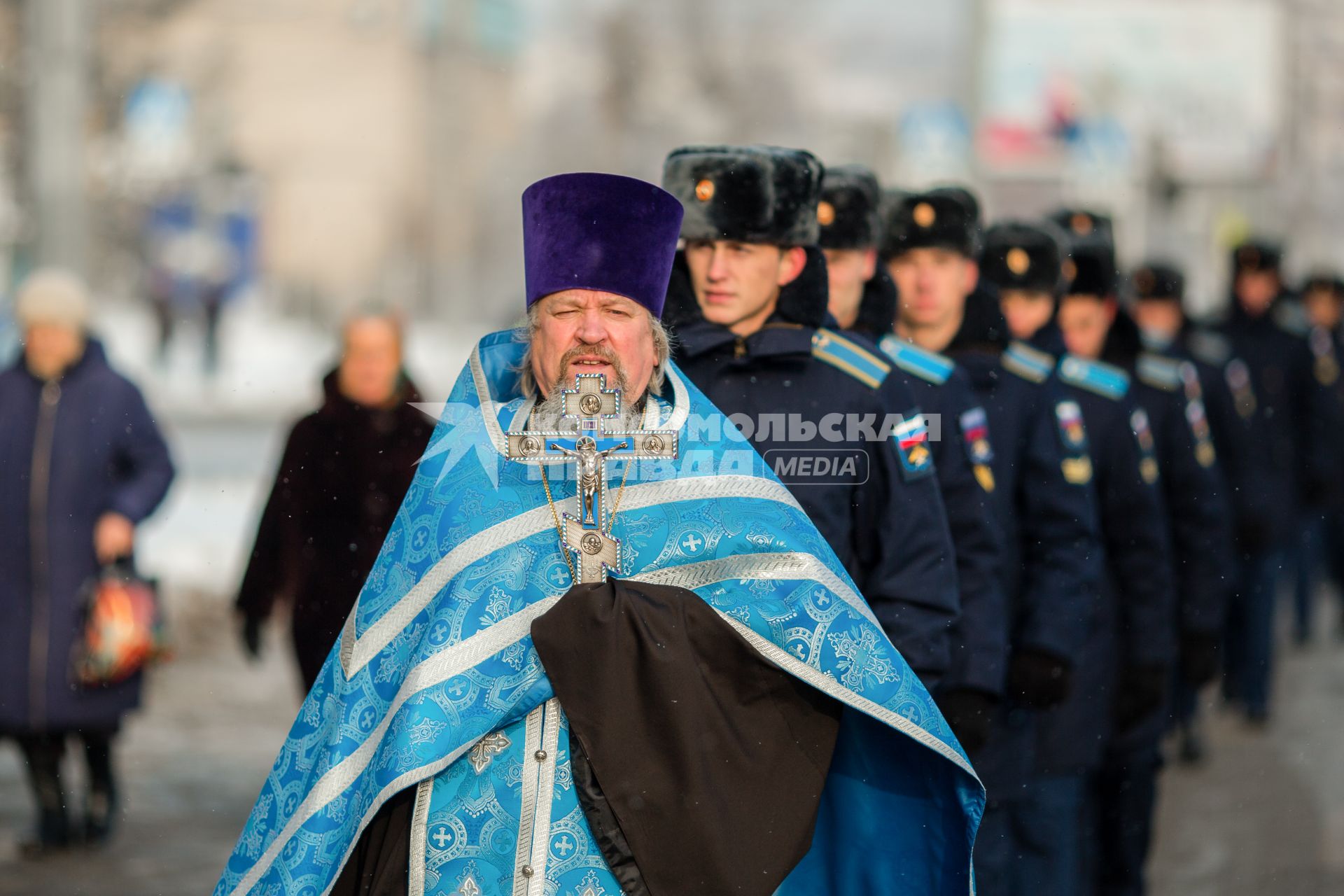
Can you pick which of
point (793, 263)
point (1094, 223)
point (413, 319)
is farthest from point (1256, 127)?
point (793, 263)

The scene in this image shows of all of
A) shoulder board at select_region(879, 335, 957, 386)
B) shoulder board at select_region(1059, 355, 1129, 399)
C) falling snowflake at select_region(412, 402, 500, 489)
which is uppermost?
shoulder board at select_region(879, 335, 957, 386)

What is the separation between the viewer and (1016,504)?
5.70m

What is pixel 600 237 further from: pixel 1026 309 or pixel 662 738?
pixel 1026 309

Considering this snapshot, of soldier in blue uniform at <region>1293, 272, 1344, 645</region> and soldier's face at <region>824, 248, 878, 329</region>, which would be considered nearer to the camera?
soldier's face at <region>824, 248, 878, 329</region>

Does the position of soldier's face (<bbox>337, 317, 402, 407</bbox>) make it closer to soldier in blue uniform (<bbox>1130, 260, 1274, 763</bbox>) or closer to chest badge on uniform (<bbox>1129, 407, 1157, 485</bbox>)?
chest badge on uniform (<bbox>1129, 407, 1157, 485</bbox>)

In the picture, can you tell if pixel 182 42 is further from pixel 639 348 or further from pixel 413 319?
pixel 639 348

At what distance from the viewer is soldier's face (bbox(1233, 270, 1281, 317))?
1152 centimetres

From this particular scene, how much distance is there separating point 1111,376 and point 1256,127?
87.7 ft

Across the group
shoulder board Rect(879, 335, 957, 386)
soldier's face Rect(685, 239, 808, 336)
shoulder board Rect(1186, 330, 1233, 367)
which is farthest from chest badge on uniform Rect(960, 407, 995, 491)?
shoulder board Rect(1186, 330, 1233, 367)

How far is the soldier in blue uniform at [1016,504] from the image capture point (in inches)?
216

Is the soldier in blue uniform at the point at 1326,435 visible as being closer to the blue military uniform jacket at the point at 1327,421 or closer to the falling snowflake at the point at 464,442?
the blue military uniform jacket at the point at 1327,421

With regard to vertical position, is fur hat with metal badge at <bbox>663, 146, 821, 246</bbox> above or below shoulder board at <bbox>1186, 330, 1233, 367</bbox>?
above

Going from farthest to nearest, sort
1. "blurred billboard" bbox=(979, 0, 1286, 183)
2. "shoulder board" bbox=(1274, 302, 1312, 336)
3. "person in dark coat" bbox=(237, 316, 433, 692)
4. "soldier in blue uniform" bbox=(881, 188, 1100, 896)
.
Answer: "blurred billboard" bbox=(979, 0, 1286, 183), "shoulder board" bbox=(1274, 302, 1312, 336), "person in dark coat" bbox=(237, 316, 433, 692), "soldier in blue uniform" bbox=(881, 188, 1100, 896)

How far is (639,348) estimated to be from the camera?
3.62m
